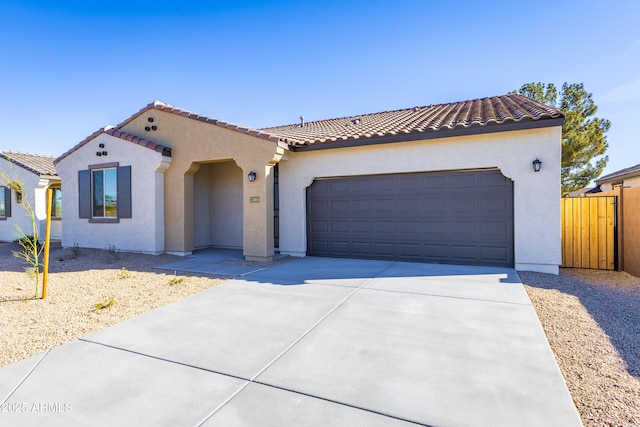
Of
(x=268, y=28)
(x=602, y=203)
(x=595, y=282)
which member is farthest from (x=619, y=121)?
(x=268, y=28)

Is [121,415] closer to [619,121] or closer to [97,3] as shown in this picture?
[97,3]

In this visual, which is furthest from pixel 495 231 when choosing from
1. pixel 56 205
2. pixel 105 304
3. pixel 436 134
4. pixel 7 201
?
pixel 7 201

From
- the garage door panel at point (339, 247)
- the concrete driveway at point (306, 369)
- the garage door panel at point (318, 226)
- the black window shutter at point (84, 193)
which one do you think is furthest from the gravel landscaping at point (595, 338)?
the black window shutter at point (84, 193)

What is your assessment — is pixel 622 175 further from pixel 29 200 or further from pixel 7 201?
pixel 7 201

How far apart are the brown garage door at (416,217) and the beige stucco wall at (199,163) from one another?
154 cm

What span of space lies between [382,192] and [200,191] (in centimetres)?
695

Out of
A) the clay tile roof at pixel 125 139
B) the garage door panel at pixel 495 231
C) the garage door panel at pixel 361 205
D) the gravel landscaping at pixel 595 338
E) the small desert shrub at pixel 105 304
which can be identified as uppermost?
the clay tile roof at pixel 125 139

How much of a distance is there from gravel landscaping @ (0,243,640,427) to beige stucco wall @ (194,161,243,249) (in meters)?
3.24

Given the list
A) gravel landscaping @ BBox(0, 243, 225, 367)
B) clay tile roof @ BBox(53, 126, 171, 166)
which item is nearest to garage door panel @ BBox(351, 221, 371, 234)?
gravel landscaping @ BBox(0, 243, 225, 367)

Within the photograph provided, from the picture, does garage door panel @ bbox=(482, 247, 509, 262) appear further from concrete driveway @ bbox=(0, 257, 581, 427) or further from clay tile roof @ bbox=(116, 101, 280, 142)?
clay tile roof @ bbox=(116, 101, 280, 142)

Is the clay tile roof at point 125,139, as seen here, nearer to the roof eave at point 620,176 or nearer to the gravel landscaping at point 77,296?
the gravel landscaping at point 77,296

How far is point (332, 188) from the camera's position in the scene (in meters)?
10.0

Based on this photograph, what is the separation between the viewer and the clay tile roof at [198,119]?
9.47m

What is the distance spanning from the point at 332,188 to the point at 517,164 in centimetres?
494
